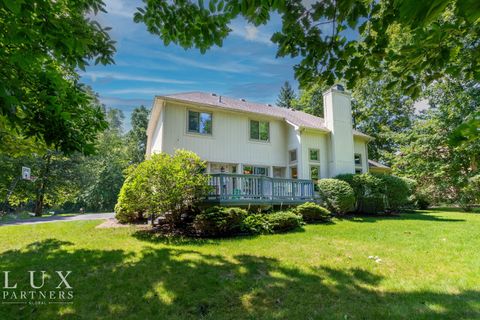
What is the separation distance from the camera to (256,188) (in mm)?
11742

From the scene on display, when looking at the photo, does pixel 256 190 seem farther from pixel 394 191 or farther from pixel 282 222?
pixel 394 191

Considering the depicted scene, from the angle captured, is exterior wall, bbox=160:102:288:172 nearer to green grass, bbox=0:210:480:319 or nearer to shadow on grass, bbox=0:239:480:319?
green grass, bbox=0:210:480:319

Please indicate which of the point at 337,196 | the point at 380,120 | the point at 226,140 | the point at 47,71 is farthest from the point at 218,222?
the point at 380,120

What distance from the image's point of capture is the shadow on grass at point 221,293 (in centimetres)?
361

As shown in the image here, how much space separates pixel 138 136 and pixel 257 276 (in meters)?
37.3

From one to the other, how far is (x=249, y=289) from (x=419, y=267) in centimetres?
374

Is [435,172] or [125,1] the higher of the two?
[125,1]

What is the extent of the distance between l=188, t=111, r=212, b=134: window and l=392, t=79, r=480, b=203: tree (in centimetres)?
1493

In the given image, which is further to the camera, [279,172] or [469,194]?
[469,194]

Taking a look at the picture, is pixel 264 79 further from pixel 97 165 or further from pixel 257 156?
pixel 97 165

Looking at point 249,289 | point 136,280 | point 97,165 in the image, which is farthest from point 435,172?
point 97,165

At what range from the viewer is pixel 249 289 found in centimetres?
434

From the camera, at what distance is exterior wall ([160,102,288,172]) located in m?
12.9

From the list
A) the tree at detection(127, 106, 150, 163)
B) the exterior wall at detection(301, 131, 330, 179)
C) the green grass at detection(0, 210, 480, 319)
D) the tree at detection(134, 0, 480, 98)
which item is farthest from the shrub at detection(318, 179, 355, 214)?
the tree at detection(127, 106, 150, 163)
